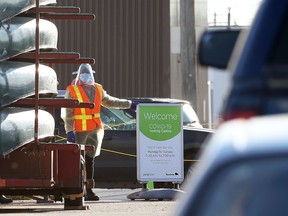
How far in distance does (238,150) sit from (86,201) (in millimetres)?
15274

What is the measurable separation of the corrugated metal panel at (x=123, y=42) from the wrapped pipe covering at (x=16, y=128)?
17976 mm

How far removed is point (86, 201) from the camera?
57.8 ft

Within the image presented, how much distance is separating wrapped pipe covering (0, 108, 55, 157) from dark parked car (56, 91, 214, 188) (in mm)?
5086

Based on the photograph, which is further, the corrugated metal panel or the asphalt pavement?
the corrugated metal panel

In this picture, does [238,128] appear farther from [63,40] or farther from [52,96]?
[63,40]

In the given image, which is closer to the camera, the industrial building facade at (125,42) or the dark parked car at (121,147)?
the dark parked car at (121,147)

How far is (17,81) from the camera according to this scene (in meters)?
13.8

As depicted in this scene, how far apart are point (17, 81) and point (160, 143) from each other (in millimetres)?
5518

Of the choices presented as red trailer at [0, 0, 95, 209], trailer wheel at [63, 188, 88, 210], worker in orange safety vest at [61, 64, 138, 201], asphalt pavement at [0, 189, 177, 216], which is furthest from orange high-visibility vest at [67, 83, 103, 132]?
red trailer at [0, 0, 95, 209]

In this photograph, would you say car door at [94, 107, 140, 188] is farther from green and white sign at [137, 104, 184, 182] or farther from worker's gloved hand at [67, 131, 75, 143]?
worker's gloved hand at [67, 131, 75, 143]

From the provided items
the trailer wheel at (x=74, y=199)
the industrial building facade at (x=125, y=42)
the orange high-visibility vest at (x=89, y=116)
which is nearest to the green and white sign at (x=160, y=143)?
the orange high-visibility vest at (x=89, y=116)

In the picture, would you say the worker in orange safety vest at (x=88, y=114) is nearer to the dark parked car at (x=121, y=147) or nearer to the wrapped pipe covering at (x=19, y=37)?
the dark parked car at (x=121, y=147)

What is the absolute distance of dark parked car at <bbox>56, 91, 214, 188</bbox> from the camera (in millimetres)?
19344

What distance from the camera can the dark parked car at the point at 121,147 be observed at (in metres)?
19.3
